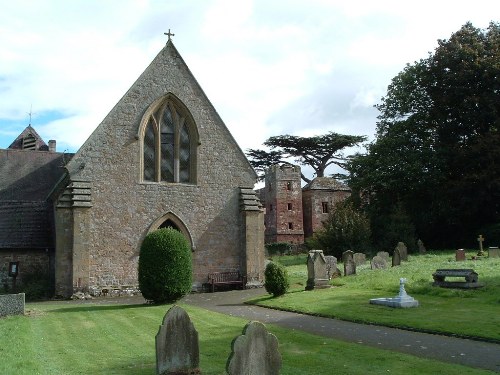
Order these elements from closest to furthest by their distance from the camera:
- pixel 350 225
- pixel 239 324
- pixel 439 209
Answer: pixel 239 324
pixel 350 225
pixel 439 209

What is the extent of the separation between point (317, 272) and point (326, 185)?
127 ft

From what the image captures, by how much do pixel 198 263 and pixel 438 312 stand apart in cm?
1266

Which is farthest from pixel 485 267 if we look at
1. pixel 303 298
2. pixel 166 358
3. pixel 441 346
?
pixel 166 358

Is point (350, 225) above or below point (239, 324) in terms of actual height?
above

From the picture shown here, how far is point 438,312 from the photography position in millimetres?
15586

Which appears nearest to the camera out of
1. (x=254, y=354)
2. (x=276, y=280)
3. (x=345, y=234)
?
(x=254, y=354)

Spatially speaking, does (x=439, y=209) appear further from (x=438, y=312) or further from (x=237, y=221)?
(x=438, y=312)

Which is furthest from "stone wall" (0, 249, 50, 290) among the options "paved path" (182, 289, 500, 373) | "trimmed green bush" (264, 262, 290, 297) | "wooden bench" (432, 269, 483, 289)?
"wooden bench" (432, 269, 483, 289)

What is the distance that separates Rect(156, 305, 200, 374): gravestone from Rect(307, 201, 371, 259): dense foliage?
28976 millimetres

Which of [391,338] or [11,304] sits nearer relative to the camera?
[391,338]

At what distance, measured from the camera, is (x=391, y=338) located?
12422 mm

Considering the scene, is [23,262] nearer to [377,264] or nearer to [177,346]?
[377,264]

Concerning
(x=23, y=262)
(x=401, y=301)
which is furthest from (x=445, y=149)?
(x=23, y=262)

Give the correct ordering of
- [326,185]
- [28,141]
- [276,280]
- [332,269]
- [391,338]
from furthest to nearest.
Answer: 1. [326,185]
2. [28,141]
3. [332,269]
4. [276,280]
5. [391,338]
